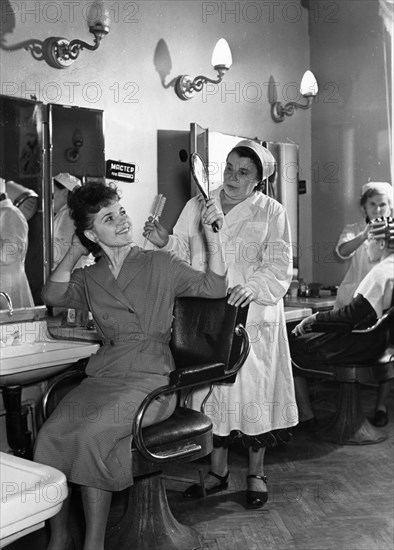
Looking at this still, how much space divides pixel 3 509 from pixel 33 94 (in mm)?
2473

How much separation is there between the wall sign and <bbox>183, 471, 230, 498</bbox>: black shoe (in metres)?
1.51

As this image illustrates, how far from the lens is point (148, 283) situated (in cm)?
254

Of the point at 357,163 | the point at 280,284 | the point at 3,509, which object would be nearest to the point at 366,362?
the point at 280,284

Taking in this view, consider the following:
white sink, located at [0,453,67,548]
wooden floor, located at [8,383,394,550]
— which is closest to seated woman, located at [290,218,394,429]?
wooden floor, located at [8,383,394,550]

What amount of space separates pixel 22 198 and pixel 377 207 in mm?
2512

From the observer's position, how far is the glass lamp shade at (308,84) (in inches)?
182

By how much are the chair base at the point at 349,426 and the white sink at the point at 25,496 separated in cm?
312

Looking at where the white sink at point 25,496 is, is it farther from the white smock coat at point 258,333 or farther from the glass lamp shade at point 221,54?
the glass lamp shade at point 221,54

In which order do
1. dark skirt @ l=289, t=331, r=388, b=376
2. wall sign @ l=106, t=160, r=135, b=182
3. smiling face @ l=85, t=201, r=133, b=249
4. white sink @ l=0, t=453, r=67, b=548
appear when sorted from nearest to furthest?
white sink @ l=0, t=453, r=67, b=548, smiling face @ l=85, t=201, r=133, b=249, wall sign @ l=106, t=160, r=135, b=182, dark skirt @ l=289, t=331, r=388, b=376

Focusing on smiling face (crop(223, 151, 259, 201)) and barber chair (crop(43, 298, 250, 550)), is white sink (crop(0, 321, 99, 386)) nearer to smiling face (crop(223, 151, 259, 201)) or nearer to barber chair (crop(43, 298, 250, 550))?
barber chair (crop(43, 298, 250, 550))

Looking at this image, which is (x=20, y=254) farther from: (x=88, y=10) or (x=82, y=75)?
(x=88, y=10)

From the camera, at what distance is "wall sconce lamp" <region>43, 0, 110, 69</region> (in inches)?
123

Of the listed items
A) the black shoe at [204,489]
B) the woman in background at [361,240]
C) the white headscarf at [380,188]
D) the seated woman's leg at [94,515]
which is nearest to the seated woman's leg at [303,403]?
the woman in background at [361,240]

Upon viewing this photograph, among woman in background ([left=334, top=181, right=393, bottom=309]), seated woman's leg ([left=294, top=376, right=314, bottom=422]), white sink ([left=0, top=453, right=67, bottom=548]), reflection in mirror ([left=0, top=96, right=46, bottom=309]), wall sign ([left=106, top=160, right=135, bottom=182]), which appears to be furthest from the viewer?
woman in background ([left=334, top=181, right=393, bottom=309])
